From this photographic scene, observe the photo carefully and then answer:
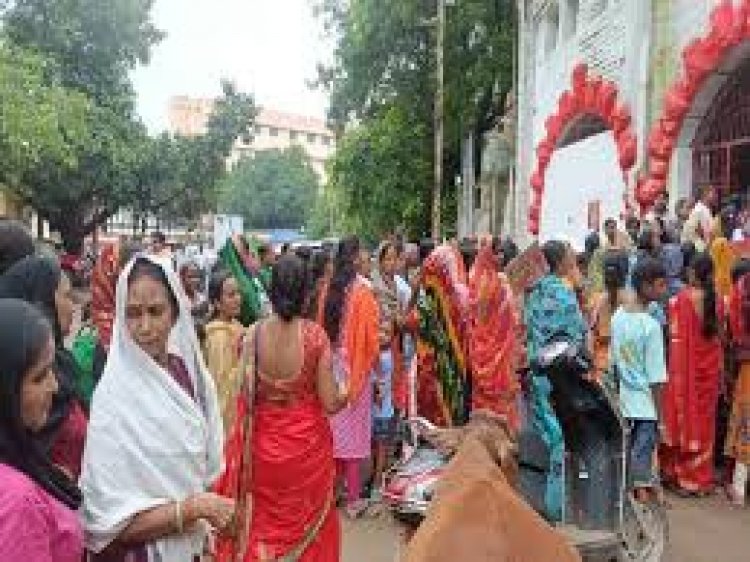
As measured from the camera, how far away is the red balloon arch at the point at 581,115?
16656 millimetres

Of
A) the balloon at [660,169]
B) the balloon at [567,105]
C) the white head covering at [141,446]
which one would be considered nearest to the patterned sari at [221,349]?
the white head covering at [141,446]

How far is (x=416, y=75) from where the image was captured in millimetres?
31641

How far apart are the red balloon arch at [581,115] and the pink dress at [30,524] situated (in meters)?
14.6

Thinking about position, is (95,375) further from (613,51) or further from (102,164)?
(102,164)

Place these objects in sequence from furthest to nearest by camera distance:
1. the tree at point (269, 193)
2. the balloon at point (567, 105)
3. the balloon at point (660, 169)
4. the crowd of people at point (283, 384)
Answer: the tree at point (269, 193) < the balloon at point (567, 105) < the balloon at point (660, 169) < the crowd of people at point (283, 384)

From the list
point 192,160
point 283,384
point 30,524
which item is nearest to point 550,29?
point 192,160

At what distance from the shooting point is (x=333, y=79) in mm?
33656

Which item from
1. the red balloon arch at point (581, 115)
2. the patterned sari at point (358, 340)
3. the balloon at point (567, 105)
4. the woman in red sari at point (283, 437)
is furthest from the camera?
the balloon at point (567, 105)

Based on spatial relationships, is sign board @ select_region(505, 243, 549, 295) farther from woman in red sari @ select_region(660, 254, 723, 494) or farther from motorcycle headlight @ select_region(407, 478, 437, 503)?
motorcycle headlight @ select_region(407, 478, 437, 503)

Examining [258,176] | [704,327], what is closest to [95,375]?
[704,327]

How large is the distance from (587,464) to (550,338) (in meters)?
0.65

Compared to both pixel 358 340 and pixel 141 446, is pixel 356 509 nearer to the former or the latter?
pixel 358 340

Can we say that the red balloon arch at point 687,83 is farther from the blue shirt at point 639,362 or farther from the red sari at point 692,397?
the blue shirt at point 639,362

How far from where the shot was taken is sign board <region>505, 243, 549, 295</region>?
22.1 feet
